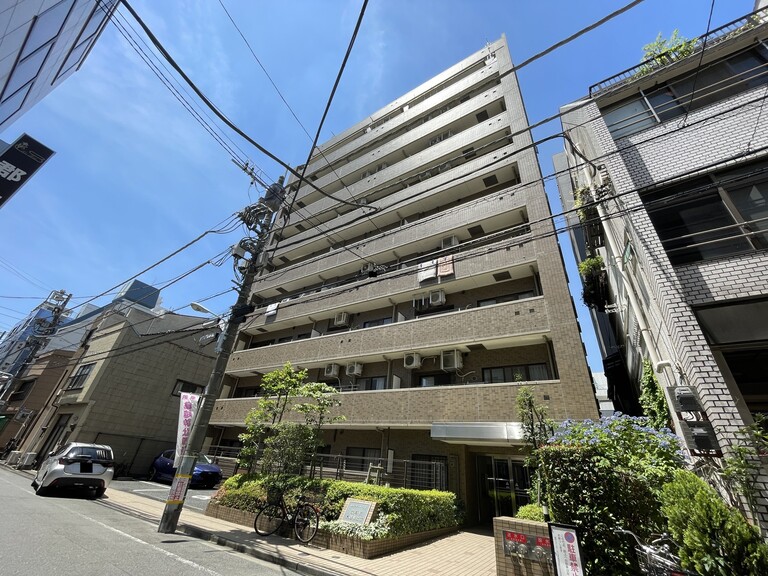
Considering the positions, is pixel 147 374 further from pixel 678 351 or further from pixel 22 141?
pixel 678 351

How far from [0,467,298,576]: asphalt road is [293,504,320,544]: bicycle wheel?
1.48 m

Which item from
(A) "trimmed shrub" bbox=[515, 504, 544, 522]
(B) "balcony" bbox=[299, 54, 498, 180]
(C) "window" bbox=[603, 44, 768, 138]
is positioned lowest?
(A) "trimmed shrub" bbox=[515, 504, 544, 522]

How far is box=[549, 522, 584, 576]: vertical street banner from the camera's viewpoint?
3.88 metres

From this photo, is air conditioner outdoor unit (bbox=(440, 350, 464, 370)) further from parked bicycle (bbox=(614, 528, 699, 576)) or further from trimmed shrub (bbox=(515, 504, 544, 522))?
parked bicycle (bbox=(614, 528, 699, 576))

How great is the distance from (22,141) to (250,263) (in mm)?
9415

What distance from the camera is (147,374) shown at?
851 inches

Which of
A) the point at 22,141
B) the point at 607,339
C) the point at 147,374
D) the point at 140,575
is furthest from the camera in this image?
the point at 147,374

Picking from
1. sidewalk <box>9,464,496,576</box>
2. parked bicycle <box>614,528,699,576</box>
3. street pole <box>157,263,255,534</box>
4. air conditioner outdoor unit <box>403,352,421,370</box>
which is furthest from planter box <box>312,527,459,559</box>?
air conditioner outdoor unit <box>403,352,421,370</box>

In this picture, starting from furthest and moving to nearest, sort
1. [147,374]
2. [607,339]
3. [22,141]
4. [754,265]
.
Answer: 1. [147,374]
2. [607,339]
3. [22,141]
4. [754,265]

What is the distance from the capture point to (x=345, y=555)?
264 inches

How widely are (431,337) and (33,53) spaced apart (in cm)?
1477

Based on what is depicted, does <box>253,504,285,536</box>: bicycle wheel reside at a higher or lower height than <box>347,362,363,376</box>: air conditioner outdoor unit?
lower

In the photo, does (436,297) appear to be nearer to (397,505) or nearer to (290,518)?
(397,505)

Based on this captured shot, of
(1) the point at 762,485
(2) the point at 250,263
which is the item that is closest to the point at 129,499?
(2) the point at 250,263
